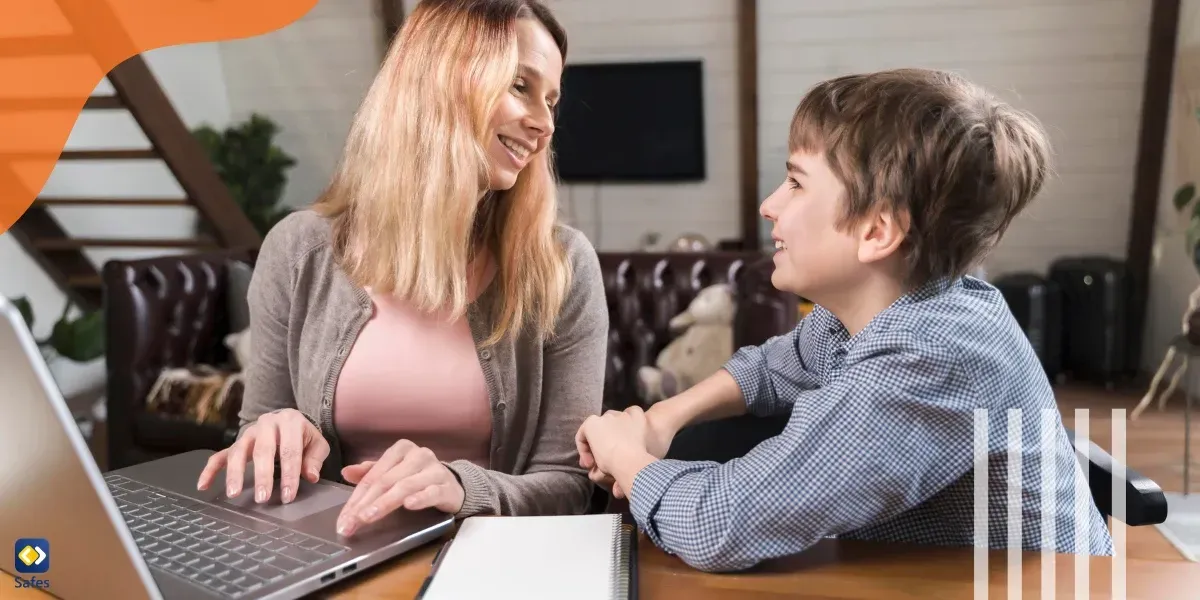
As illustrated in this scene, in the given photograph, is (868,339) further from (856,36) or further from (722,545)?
(856,36)

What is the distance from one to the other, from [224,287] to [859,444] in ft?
9.04

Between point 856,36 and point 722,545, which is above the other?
point 856,36

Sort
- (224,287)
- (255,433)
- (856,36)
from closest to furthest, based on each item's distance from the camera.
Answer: (255,433)
(224,287)
(856,36)

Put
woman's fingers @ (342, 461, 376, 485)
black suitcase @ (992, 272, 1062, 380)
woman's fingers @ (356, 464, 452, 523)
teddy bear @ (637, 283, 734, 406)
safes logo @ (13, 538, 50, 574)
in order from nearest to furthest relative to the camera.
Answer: safes logo @ (13, 538, 50, 574) < woman's fingers @ (356, 464, 452, 523) < woman's fingers @ (342, 461, 376, 485) < teddy bear @ (637, 283, 734, 406) < black suitcase @ (992, 272, 1062, 380)

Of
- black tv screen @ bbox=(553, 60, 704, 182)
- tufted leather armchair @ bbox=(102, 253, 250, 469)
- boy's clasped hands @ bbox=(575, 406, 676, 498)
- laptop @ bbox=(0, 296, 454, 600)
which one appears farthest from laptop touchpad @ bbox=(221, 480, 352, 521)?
black tv screen @ bbox=(553, 60, 704, 182)

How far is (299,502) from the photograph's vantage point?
908 millimetres

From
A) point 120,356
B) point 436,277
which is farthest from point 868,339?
point 120,356

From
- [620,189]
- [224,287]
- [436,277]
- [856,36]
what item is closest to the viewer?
[436,277]

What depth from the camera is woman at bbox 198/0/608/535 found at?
120cm

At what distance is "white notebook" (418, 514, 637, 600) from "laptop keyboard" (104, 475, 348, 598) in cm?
11

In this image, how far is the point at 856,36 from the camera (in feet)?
15.7

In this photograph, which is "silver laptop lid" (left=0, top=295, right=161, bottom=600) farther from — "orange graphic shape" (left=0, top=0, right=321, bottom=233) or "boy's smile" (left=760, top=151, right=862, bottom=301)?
"orange graphic shape" (left=0, top=0, right=321, bottom=233)

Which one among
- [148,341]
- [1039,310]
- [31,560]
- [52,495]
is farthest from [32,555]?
[1039,310]

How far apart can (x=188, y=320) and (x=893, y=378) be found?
2705 millimetres
